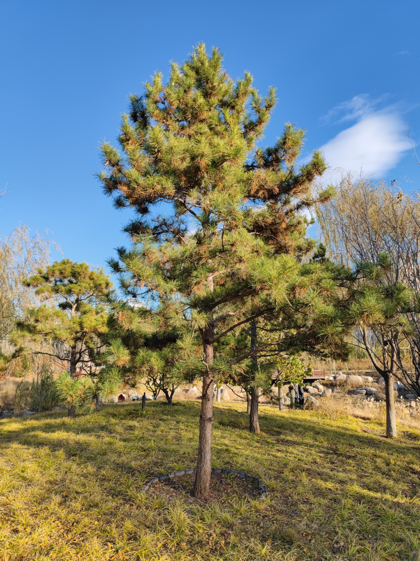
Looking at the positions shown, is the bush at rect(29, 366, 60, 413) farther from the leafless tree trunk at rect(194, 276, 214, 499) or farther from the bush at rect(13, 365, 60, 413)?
the leafless tree trunk at rect(194, 276, 214, 499)

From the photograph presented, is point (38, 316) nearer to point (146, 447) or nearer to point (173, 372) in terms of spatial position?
point (146, 447)

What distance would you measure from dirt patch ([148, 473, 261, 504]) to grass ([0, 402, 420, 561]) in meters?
0.16

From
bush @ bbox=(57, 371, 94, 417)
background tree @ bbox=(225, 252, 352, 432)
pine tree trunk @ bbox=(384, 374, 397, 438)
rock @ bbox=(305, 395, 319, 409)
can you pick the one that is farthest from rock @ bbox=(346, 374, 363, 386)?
bush @ bbox=(57, 371, 94, 417)

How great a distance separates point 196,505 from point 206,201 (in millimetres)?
3703

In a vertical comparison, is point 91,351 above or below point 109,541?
above

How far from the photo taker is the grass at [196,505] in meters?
3.24

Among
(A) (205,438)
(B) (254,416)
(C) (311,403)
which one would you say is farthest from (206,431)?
(C) (311,403)

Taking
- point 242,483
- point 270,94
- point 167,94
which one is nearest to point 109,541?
point 242,483

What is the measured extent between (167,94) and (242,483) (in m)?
5.86

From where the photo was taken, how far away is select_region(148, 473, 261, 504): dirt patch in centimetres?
427

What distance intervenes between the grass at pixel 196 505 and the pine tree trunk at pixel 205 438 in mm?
314

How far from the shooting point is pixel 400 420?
35.3 feet

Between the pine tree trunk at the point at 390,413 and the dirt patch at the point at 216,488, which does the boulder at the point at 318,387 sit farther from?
the dirt patch at the point at 216,488

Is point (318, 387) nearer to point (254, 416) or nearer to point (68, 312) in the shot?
point (254, 416)
